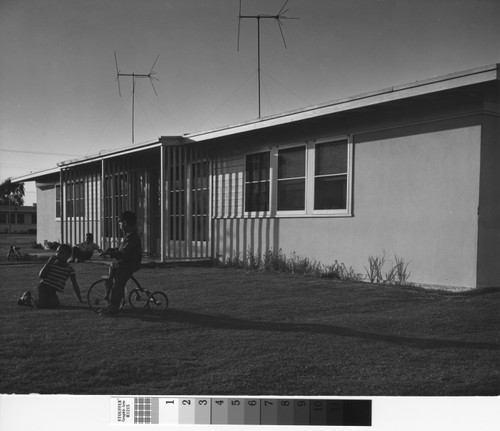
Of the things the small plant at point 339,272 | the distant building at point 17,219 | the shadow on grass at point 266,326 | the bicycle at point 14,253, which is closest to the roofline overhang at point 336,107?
the distant building at point 17,219

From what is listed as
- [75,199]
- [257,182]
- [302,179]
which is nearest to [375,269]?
[302,179]

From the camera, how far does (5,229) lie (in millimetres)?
4246

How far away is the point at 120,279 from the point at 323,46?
233 centimetres

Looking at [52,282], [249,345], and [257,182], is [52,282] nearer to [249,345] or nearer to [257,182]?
[249,345]

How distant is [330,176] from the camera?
7.48m

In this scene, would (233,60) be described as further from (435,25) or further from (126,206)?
(126,206)

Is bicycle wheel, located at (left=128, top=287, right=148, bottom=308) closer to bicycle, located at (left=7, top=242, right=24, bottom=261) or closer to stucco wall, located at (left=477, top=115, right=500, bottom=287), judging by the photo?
bicycle, located at (left=7, top=242, right=24, bottom=261)

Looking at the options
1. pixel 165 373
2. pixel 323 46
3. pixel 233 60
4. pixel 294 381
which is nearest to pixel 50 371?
pixel 165 373

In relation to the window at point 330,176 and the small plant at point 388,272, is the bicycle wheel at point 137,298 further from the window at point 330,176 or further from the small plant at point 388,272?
the window at point 330,176

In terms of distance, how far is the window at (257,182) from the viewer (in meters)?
8.41

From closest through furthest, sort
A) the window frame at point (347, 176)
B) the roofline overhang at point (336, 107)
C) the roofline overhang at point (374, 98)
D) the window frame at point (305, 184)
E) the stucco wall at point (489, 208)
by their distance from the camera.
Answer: the roofline overhang at point (336, 107) → the roofline overhang at point (374, 98) → the stucco wall at point (489, 208) → the window frame at point (347, 176) → the window frame at point (305, 184)

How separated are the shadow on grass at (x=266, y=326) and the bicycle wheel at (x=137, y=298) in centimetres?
7

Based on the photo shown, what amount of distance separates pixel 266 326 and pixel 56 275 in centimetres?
161

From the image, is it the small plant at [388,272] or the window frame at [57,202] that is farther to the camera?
the small plant at [388,272]
